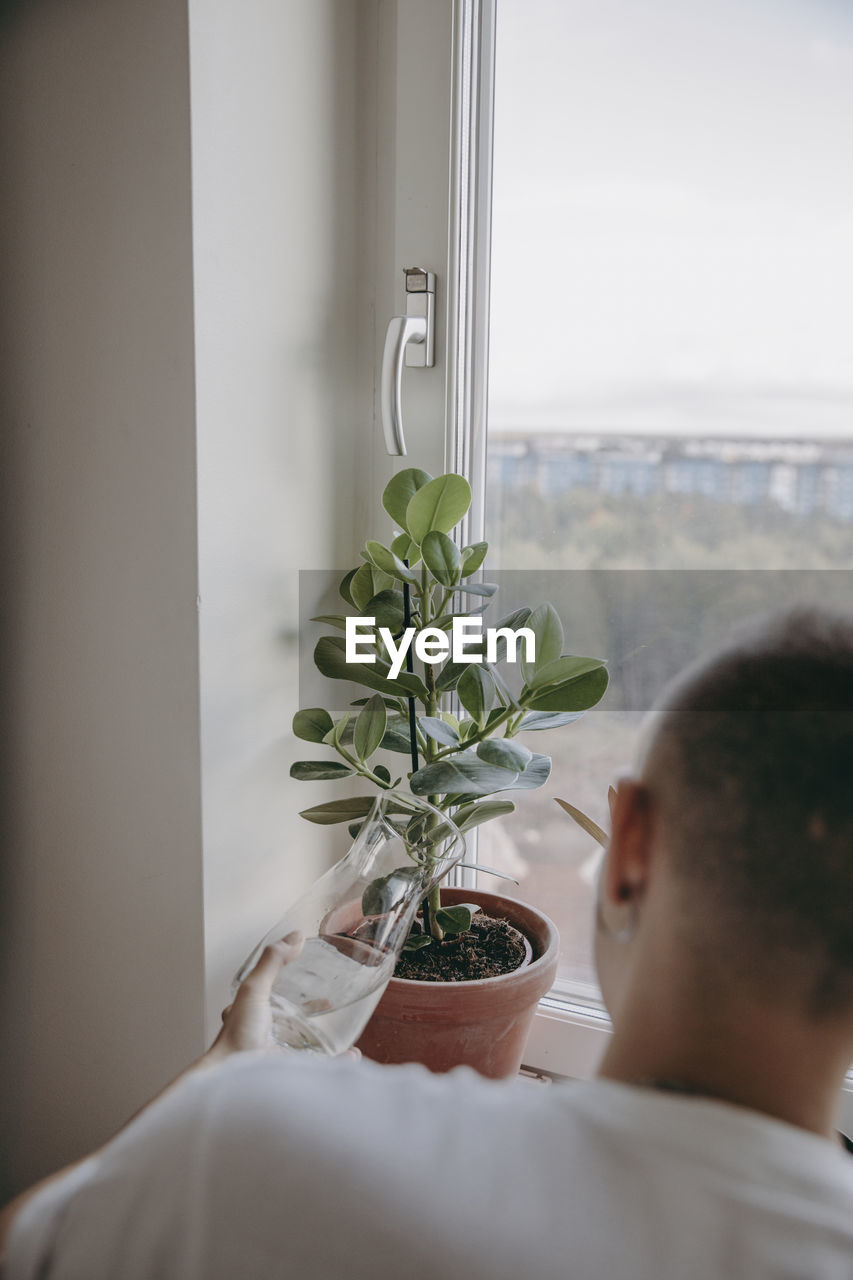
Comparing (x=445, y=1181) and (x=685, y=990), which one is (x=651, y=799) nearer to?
(x=685, y=990)

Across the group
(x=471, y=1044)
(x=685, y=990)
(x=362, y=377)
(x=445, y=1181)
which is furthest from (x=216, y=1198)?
(x=362, y=377)

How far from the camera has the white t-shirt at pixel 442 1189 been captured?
0.35 m

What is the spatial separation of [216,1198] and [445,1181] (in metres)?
0.10

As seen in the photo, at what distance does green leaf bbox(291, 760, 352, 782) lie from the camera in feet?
3.30

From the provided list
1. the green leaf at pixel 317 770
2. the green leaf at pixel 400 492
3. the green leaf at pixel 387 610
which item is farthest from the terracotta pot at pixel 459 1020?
the green leaf at pixel 400 492

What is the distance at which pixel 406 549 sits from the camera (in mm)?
1022

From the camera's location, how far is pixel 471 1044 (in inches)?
37.1

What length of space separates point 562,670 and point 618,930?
1.46ft

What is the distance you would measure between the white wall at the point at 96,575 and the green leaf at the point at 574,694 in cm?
35

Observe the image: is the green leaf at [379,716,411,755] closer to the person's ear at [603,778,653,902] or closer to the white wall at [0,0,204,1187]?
the white wall at [0,0,204,1187]

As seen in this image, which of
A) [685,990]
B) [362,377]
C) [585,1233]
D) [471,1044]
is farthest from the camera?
[362,377]

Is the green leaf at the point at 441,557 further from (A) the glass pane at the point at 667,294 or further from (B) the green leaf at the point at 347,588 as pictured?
(A) the glass pane at the point at 667,294

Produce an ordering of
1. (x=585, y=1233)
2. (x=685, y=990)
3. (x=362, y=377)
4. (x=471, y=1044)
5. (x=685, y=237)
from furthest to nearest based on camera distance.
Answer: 1. (x=362, y=377)
2. (x=685, y=237)
3. (x=471, y=1044)
4. (x=685, y=990)
5. (x=585, y=1233)

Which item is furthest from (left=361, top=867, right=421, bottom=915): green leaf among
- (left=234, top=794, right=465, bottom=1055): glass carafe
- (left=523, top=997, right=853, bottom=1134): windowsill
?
(left=523, top=997, right=853, bottom=1134): windowsill
